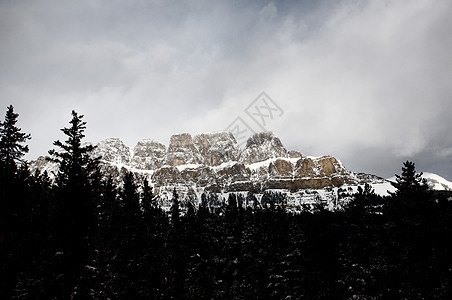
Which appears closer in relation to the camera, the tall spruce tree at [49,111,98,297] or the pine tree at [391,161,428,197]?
the tall spruce tree at [49,111,98,297]

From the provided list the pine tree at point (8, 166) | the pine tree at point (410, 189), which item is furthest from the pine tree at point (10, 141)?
the pine tree at point (410, 189)

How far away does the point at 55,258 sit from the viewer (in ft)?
64.0

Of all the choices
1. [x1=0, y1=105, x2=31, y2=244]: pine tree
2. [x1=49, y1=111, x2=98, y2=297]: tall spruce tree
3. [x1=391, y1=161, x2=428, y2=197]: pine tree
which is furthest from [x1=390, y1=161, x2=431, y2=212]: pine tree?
[x1=0, y1=105, x2=31, y2=244]: pine tree

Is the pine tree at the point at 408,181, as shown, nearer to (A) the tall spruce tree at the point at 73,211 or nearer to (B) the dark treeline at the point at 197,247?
(B) the dark treeline at the point at 197,247

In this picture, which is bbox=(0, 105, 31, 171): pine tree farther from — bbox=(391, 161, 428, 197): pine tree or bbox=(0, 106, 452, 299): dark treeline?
bbox=(391, 161, 428, 197): pine tree

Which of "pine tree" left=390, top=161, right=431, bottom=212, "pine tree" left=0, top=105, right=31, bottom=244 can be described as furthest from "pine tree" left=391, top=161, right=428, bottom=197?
"pine tree" left=0, top=105, right=31, bottom=244

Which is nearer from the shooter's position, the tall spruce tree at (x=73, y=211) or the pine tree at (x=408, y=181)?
the tall spruce tree at (x=73, y=211)

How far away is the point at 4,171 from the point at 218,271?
1165 inches

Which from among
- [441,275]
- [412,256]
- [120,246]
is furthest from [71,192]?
[441,275]

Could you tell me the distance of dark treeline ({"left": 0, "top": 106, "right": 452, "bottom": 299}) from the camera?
20484 millimetres

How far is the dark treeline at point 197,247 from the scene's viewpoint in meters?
20.5

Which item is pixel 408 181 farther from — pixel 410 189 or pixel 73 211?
pixel 73 211

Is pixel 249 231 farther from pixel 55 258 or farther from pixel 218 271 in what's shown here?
pixel 55 258

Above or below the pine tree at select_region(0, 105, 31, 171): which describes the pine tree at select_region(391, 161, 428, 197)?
below
